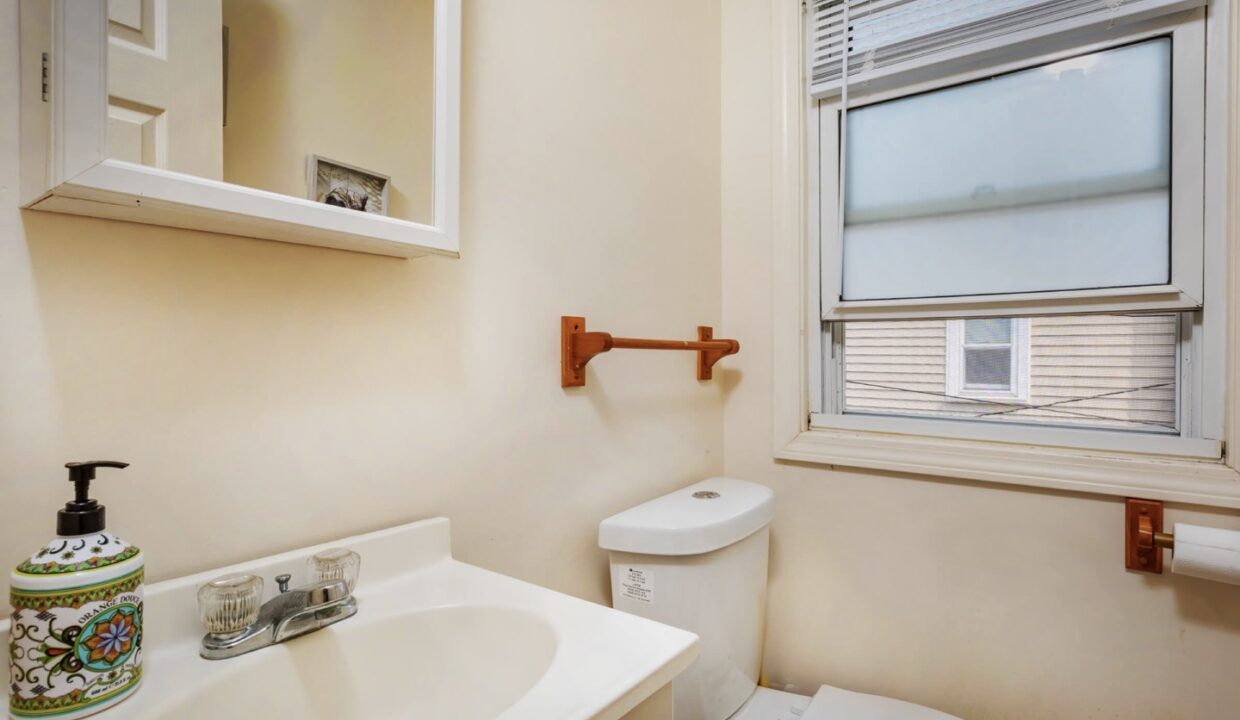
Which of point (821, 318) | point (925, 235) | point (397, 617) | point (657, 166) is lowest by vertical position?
point (397, 617)

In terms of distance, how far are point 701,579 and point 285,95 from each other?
91 centimetres

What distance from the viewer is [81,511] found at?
0.47m

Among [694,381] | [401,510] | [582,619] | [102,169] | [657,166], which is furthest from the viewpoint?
[694,381]

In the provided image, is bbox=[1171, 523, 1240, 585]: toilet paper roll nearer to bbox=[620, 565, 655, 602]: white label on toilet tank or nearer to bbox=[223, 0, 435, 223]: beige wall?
bbox=[620, 565, 655, 602]: white label on toilet tank

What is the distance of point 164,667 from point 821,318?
130 cm

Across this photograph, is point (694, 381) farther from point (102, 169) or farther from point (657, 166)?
point (102, 169)

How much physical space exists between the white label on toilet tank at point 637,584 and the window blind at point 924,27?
115 centimetres

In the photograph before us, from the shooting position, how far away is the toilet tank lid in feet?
3.18

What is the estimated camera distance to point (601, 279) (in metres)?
1.11

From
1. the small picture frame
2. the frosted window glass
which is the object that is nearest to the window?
the frosted window glass

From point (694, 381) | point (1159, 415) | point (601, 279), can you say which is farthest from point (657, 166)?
point (1159, 415)

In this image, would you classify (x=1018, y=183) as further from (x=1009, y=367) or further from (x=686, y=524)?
(x=686, y=524)

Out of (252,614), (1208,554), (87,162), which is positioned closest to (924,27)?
(1208,554)

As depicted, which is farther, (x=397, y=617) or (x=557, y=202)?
(x=557, y=202)
